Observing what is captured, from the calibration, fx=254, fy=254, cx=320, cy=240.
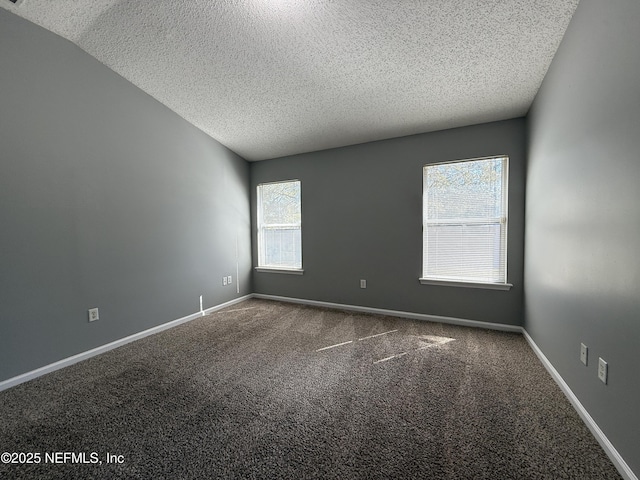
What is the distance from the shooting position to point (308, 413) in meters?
1.59

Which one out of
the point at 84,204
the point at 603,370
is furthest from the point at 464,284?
the point at 84,204

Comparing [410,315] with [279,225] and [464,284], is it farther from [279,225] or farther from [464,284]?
[279,225]

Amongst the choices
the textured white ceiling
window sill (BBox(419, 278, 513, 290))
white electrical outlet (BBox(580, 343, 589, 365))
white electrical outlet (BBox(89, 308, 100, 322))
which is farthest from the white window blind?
white electrical outlet (BBox(580, 343, 589, 365))

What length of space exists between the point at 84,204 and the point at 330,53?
2.55 meters

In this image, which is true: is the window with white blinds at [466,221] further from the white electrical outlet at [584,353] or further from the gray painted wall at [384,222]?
the white electrical outlet at [584,353]

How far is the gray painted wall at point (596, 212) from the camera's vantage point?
3.71ft

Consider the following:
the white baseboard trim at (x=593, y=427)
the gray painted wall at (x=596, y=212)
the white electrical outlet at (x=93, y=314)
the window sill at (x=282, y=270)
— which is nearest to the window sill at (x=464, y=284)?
the gray painted wall at (x=596, y=212)

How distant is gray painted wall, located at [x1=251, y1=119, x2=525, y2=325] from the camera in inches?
110

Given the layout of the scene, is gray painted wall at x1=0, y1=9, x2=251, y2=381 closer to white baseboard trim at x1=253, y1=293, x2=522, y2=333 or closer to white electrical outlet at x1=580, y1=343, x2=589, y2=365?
white baseboard trim at x1=253, y1=293, x2=522, y2=333

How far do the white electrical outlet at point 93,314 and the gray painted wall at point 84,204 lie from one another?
44 mm

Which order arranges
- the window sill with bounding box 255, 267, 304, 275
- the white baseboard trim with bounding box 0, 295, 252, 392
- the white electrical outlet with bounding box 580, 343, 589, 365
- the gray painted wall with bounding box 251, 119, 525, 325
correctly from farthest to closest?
the window sill with bounding box 255, 267, 304, 275 < the gray painted wall with bounding box 251, 119, 525, 325 < the white baseboard trim with bounding box 0, 295, 252, 392 < the white electrical outlet with bounding box 580, 343, 589, 365

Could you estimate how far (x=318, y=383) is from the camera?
1.91 m

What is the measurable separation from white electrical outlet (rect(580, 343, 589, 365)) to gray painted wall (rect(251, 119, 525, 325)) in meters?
1.33

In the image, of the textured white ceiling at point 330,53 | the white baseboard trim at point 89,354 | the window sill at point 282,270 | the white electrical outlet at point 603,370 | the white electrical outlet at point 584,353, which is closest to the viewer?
the white electrical outlet at point 603,370
